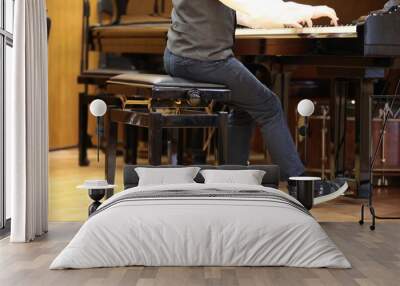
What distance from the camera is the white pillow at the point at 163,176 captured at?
13.0 feet

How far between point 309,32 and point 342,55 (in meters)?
0.22

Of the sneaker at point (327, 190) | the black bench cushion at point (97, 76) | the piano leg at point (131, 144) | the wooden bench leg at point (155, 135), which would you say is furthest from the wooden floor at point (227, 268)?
the piano leg at point (131, 144)

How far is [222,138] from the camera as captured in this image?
4.35 meters

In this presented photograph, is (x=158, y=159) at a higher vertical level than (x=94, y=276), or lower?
higher

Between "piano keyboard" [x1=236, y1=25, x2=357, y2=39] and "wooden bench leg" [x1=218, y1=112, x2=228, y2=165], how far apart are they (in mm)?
625

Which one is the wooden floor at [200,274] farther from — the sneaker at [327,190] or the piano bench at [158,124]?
the piano bench at [158,124]

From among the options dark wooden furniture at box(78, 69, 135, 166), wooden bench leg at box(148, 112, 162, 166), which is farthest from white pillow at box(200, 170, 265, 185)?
dark wooden furniture at box(78, 69, 135, 166)

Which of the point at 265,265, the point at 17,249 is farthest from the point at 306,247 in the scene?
the point at 17,249

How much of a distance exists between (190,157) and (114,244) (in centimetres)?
331

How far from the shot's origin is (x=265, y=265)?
3.15 m

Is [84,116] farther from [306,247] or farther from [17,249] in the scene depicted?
[306,247]

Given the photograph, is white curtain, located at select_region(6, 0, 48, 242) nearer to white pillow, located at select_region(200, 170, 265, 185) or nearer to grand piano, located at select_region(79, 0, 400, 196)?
white pillow, located at select_region(200, 170, 265, 185)

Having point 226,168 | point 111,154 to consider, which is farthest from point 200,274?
point 111,154

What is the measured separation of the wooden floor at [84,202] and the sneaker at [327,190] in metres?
0.15
